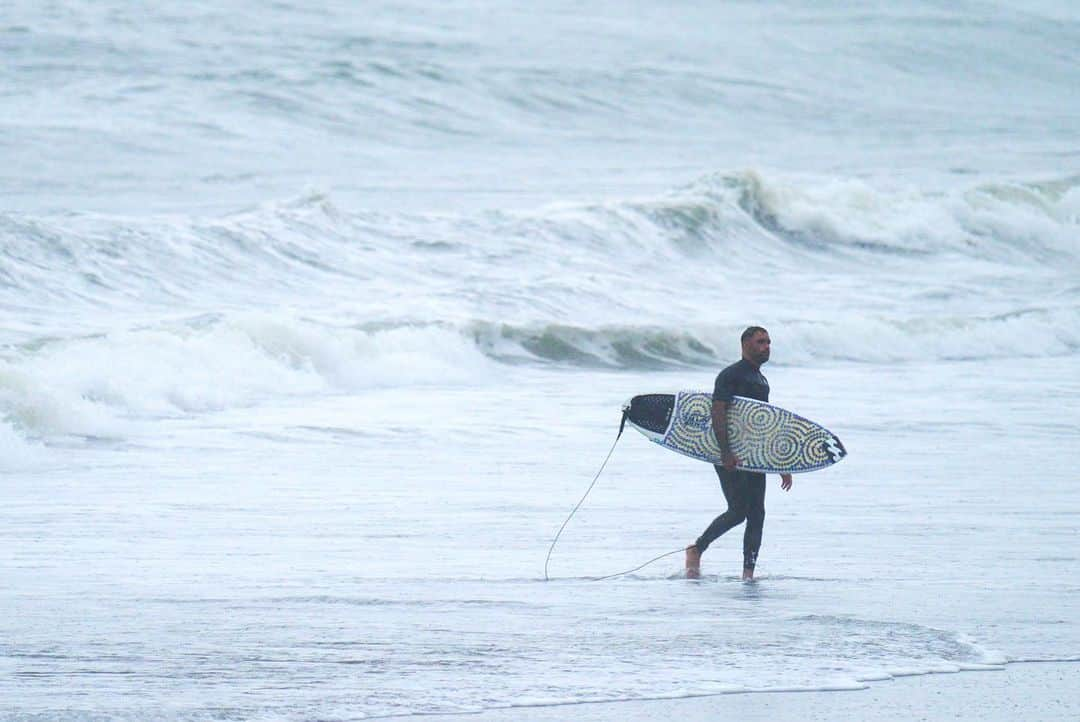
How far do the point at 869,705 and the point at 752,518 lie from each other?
2240mm

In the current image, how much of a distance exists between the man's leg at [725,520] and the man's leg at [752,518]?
26 mm

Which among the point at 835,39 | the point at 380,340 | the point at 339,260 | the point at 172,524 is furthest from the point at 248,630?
the point at 835,39

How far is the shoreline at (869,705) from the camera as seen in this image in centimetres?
511

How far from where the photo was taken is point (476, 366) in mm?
15312

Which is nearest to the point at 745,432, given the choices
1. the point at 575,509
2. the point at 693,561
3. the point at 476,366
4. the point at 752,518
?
the point at 752,518

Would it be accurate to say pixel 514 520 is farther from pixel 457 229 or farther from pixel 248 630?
pixel 457 229

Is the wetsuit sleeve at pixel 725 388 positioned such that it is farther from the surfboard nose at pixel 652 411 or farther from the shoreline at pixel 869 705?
the shoreline at pixel 869 705

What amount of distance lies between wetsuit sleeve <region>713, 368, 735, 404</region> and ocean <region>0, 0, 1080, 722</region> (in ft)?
2.64

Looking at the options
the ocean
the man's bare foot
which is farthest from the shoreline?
the man's bare foot

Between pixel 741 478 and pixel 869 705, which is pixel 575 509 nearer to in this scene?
pixel 741 478

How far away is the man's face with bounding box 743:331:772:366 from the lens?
7.41 m

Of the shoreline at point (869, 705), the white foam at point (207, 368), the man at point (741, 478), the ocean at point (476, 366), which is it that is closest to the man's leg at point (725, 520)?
the man at point (741, 478)

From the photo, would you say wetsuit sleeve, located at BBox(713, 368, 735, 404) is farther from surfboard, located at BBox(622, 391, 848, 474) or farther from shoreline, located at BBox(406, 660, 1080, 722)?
shoreline, located at BBox(406, 660, 1080, 722)

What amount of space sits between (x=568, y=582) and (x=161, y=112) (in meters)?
24.5
